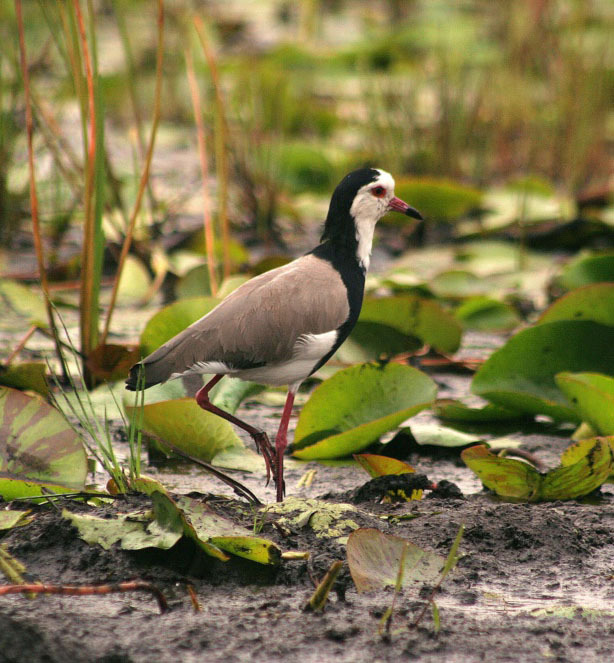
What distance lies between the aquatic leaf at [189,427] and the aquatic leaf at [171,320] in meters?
0.52

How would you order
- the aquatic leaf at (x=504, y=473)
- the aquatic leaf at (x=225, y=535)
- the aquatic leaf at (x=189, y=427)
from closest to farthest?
the aquatic leaf at (x=225, y=535), the aquatic leaf at (x=504, y=473), the aquatic leaf at (x=189, y=427)

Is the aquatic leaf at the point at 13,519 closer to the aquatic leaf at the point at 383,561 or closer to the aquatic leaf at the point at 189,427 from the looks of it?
the aquatic leaf at the point at 189,427

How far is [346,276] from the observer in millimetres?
2846

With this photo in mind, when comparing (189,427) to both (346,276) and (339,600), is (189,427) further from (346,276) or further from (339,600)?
(339,600)

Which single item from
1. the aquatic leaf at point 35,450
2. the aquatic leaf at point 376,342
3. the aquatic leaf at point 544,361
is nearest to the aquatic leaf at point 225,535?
the aquatic leaf at point 35,450

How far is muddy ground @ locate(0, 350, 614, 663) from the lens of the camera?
1.88m

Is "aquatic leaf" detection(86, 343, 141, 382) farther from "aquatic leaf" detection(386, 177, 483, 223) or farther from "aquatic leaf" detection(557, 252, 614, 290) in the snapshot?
"aquatic leaf" detection(386, 177, 483, 223)

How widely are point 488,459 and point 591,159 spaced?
4.46 metres

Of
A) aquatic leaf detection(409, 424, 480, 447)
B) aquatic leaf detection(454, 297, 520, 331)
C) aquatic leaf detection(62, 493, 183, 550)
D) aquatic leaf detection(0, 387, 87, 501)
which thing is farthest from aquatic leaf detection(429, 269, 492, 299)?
aquatic leaf detection(62, 493, 183, 550)

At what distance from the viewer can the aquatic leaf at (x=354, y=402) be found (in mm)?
2963

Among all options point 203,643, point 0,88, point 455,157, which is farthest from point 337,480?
point 455,157

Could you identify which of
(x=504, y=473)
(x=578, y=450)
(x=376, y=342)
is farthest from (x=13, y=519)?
(x=376, y=342)

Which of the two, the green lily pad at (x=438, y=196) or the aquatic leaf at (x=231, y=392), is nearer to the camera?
the aquatic leaf at (x=231, y=392)

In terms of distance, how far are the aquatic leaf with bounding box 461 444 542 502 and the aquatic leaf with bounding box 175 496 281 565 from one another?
2.24ft
